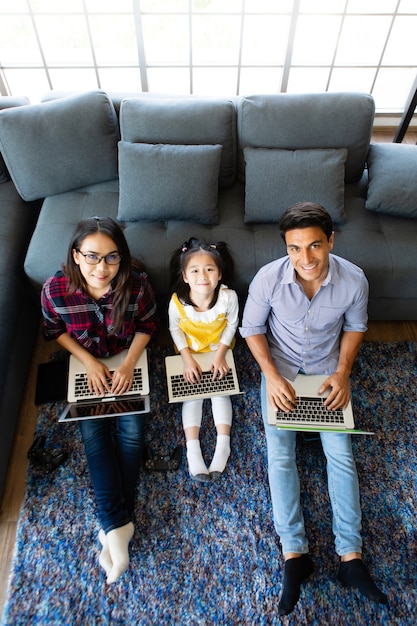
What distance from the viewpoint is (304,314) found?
1.67 metres

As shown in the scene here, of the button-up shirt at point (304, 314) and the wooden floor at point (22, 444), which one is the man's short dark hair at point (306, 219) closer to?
the button-up shirt at point (304, 314)

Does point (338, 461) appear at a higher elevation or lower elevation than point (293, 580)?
higher

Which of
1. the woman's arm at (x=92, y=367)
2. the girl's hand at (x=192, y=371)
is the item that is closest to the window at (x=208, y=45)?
the woman's arm at (x=92, y=367)

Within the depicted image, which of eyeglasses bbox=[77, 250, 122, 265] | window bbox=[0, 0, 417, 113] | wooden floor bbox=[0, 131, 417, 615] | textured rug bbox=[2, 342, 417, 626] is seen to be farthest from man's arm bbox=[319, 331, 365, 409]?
window bbox=[0, 0, 417, 113]

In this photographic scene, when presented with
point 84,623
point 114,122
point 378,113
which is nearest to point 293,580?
point 84,623

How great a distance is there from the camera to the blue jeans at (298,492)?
1.54 m

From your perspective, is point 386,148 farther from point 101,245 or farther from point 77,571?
point 77,571

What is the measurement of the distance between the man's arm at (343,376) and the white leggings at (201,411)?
1.48 feet

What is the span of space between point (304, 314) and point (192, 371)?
557 mm

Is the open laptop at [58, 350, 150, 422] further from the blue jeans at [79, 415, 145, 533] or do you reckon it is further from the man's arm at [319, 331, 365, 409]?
the man's arm at [319, 331, 365, 409]

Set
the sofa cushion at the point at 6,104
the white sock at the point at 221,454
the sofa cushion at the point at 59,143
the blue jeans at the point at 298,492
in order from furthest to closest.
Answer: the sofa cushion at the point at 6,104
the sofa cushion at the point at 59,143
the white sock at the point at 221,454
the blue jeans at the point at 298,492

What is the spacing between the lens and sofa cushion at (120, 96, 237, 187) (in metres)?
2.03

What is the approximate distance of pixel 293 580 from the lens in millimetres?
1478

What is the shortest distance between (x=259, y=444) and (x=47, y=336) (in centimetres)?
110
